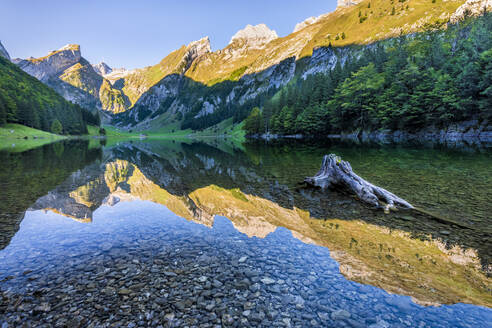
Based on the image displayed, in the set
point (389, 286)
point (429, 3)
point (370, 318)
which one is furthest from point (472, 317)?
point (429, 3)

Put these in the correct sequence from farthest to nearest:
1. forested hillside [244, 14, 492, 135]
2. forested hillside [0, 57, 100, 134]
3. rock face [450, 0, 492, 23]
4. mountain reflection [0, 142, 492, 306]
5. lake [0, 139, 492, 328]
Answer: rock face [450, 0, 492, 23] < forested hillside [0, 57, 100, 134] < forested hillside [244, 14, 492, 135] < mountain reflection [0, 142, 492, 306] < lake [0, 139, 492, 328]

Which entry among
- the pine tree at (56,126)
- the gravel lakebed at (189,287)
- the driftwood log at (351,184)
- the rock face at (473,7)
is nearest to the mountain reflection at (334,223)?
the gravel lakebed at (189,287)

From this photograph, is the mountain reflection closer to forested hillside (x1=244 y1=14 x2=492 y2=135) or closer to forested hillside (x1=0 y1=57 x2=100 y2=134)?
forested hillside (x1=244 y1=14 x2=492 y2=135)

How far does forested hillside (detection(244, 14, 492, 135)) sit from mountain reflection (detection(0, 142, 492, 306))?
55.7 m

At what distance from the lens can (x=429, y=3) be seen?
514ft

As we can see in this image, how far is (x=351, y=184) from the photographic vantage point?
13.4 meters

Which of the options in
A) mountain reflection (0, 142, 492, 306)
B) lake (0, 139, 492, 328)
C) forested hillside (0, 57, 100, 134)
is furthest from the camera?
forested hillside (0, 57, 100, 134)

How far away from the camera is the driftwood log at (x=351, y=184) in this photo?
11.5 metres

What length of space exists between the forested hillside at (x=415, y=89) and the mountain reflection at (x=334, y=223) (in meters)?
55.7

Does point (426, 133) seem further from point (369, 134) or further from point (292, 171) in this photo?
point (292, 171)

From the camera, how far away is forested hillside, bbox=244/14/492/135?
50188 millimetres

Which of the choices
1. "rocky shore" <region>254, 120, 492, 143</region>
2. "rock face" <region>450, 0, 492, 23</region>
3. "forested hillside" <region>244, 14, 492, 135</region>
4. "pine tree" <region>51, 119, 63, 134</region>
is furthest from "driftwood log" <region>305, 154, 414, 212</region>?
"pine tree" <region>51, 119, 63, 134</region>

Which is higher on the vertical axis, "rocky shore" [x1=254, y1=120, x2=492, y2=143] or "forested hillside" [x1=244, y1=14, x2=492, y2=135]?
"forested hillside" [x1=244, y1=14, x2=492, y2=135]

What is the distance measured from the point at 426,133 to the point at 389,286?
2827 inches
